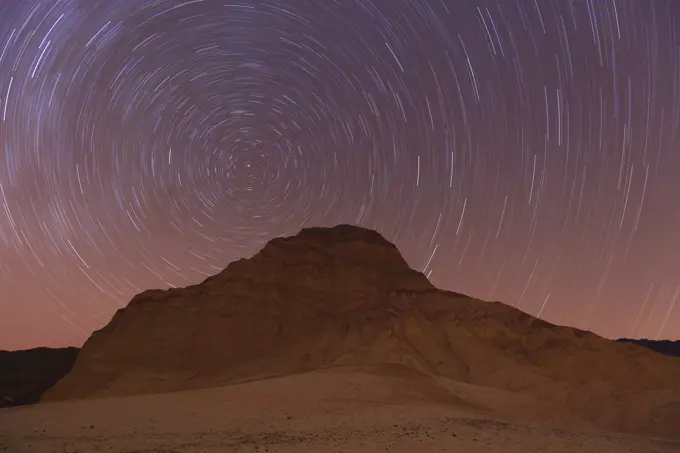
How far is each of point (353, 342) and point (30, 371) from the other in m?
46.6

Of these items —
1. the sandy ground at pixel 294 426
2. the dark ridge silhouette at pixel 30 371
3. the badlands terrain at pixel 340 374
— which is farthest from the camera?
the dark ridge silhouette at pixel 30 371

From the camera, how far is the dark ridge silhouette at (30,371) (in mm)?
54531

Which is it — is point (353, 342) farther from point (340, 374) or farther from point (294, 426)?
point (294, 426)

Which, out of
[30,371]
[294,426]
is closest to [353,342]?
[294,426]

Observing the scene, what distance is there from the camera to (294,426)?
20.8 m

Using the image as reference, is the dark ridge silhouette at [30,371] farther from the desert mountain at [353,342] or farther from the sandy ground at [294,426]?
the sandy ground at [294,426]

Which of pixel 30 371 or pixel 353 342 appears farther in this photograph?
pixel 30 371

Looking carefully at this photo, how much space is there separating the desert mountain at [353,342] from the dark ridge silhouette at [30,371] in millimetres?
12144

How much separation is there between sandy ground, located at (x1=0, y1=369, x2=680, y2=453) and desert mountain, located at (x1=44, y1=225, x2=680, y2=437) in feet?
21.0

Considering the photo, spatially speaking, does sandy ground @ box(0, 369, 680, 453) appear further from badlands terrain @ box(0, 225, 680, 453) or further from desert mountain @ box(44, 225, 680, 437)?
desert mountain @ box(44, 225, 680, 437)

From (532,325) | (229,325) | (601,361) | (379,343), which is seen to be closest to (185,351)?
(229,325)

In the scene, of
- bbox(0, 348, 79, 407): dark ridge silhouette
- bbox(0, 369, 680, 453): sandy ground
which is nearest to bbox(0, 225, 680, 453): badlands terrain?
bbox(0, 369, 680, 453): sandy ground

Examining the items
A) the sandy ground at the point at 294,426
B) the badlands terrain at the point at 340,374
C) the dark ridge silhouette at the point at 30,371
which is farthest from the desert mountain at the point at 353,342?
the dark ridge silhouette at the point at 30,371

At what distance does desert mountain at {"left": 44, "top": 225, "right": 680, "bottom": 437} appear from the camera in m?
36.8
